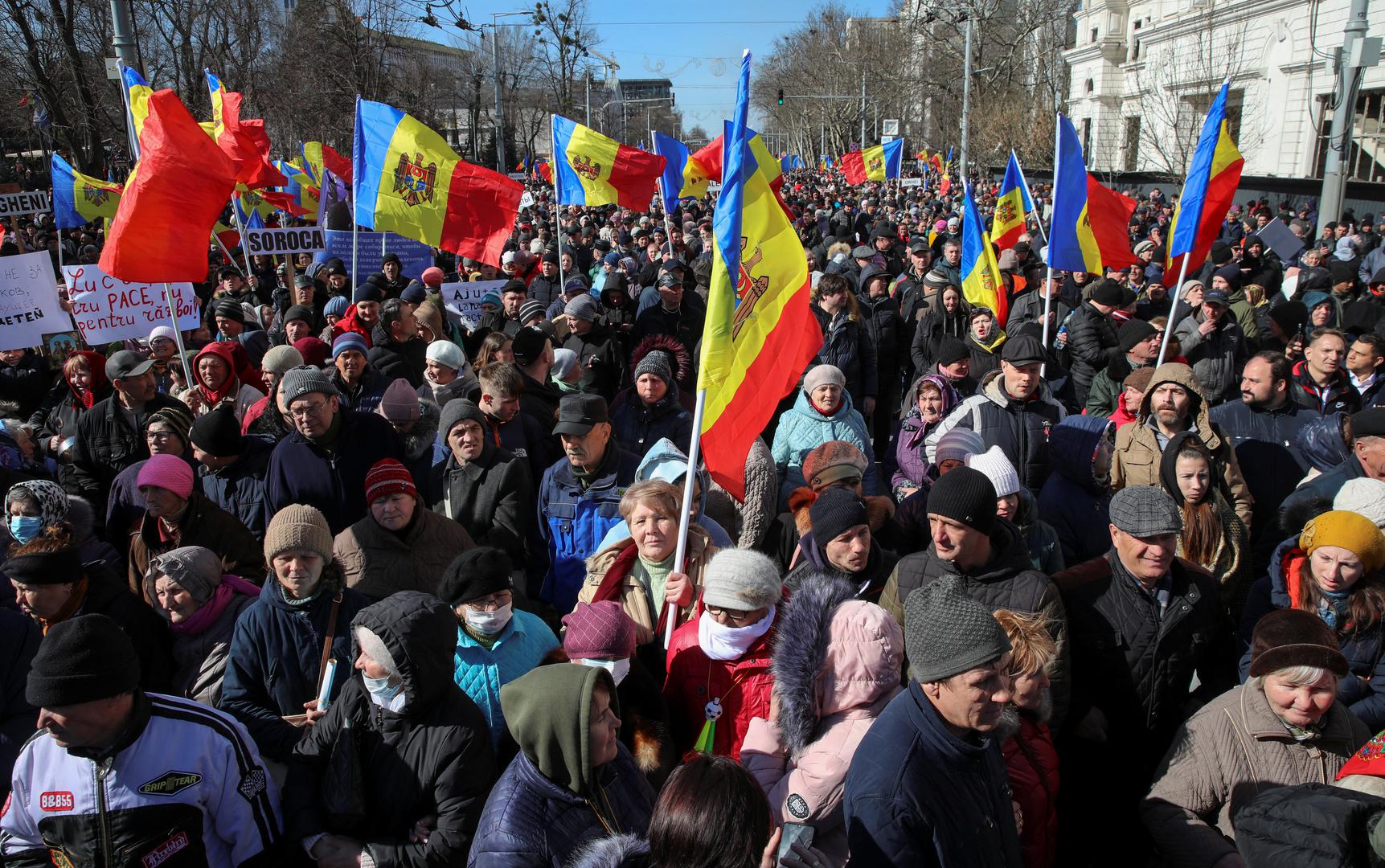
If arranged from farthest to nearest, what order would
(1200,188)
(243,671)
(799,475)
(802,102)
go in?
(802,102) < (1200,188) < (799,475) < (243,671)

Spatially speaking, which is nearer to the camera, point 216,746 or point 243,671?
point 216,746

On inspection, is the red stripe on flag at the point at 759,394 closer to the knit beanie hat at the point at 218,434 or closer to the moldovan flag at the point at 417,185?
the knit beanie hat at the point at 218,434

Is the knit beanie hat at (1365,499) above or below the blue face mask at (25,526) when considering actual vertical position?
above

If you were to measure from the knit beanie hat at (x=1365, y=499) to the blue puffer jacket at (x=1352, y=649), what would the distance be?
1.30 ft

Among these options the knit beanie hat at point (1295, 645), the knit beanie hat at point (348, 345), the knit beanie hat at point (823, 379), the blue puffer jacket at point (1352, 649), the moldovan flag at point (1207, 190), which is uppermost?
the moldovan flag at point (1207, 190)

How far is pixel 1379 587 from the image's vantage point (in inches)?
128

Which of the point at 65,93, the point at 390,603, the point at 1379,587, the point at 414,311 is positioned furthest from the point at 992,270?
the point at 65,93

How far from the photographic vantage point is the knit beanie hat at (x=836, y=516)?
11.4 feet

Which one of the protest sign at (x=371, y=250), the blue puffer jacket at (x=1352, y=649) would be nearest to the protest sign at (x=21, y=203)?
the protest sign at (x=371, y=250)

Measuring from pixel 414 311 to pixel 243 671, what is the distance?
4.74 m

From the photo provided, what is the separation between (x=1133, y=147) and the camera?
48.1 m

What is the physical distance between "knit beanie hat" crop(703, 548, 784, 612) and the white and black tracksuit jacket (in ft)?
4.58

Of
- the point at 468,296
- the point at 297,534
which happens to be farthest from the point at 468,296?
the point at 297,534

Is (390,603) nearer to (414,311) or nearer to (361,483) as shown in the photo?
(361,483)
